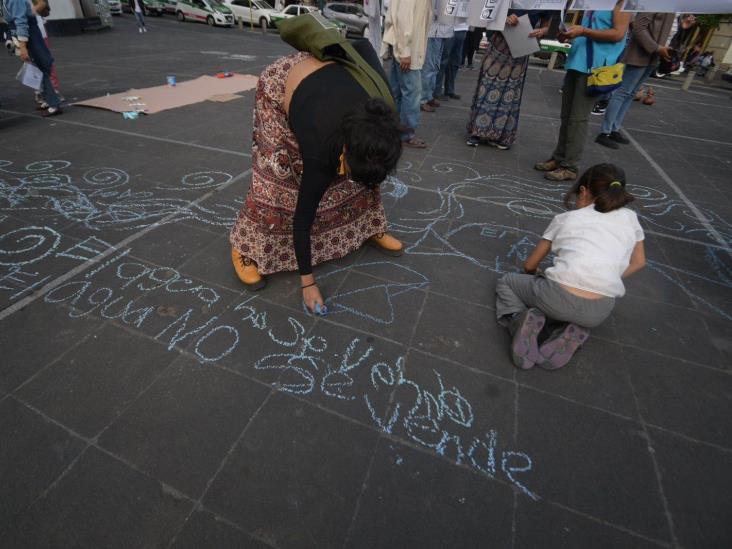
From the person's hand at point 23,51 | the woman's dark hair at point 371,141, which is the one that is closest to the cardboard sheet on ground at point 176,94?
the person's hand at point 23,51

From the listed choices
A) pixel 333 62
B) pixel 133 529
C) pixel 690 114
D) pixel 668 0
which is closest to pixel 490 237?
pixel 333 62

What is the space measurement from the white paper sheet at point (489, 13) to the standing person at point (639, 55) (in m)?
2.06

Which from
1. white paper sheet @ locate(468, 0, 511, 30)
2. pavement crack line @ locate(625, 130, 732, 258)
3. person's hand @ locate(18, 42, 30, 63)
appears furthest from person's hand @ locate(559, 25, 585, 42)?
person's hand @ locate(18, 42, 30, 63)

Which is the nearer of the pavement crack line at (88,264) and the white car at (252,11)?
the pavement crack line at (88,264)

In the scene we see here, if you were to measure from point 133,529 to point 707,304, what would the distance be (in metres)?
3.33

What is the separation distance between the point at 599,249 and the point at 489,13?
10.5ft

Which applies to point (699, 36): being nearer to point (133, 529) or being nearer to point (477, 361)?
point (477, 361)

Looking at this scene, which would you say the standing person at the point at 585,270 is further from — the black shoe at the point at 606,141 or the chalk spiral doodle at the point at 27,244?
the black shoe at the point at 606,141

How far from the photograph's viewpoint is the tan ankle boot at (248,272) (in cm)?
232

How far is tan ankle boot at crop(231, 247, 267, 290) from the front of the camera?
232 cm

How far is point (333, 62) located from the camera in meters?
1.75

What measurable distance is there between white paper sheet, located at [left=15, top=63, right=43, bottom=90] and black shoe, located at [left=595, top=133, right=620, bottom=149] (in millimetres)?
7476

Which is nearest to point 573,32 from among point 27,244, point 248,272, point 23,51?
point 248,272

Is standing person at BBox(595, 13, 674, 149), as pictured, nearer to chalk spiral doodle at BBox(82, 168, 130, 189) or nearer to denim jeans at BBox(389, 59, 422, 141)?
denim jeans at BBox(389, 59, 422, 141)
